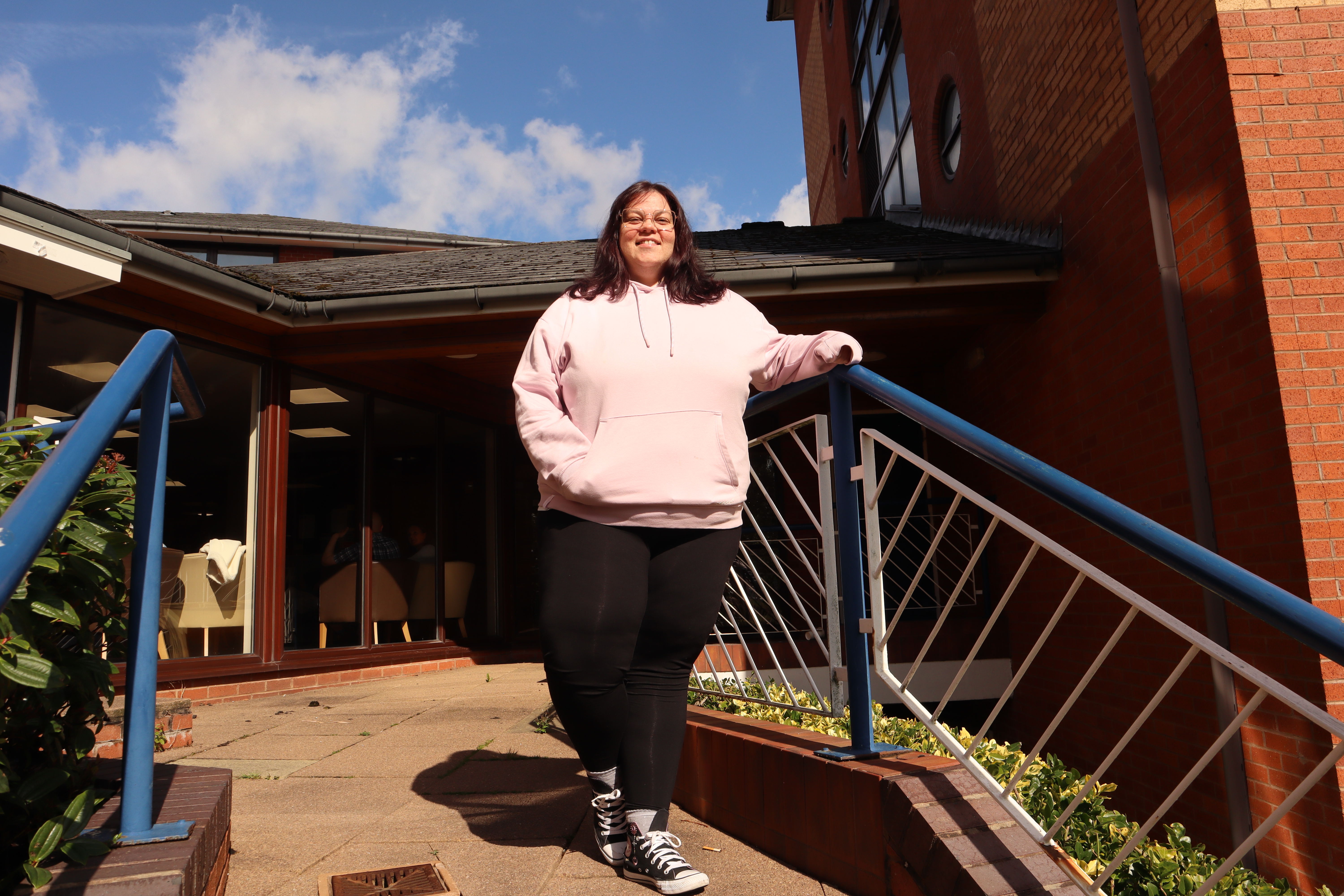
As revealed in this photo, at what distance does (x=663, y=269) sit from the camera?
6.62ft

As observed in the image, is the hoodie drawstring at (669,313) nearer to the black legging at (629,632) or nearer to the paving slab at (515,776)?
the black legging at (629,632)

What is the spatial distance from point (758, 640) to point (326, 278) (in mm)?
4419

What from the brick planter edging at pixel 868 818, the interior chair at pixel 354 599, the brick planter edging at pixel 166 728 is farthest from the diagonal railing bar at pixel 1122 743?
the interior chair at pixel 354 599

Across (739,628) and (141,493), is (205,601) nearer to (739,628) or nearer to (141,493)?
(739,628)

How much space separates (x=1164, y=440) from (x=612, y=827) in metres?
3.65

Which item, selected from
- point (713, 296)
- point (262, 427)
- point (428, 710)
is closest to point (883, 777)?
point (713, 296)

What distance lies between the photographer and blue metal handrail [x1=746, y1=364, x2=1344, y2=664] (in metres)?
0.94

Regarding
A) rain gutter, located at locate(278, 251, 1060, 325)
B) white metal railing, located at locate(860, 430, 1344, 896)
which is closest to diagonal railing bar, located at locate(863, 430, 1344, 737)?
white metal railing, located at locate(860, 430, 1344, 896)

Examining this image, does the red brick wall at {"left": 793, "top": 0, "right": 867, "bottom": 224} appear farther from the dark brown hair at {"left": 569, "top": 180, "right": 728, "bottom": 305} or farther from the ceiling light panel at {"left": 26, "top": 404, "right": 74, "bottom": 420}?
the dark brown hair at {"left": 569, "top": 180, "right": 728, "bottom": 305}

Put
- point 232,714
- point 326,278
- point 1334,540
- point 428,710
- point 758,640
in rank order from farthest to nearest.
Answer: point 326,278, point 758,640, point 232,714, point 428,710, point 1334,540

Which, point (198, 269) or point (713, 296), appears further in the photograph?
point (198, 269)

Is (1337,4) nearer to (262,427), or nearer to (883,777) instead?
(883,777)

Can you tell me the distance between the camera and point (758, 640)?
601cm

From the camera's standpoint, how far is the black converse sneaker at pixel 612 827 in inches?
71.0
